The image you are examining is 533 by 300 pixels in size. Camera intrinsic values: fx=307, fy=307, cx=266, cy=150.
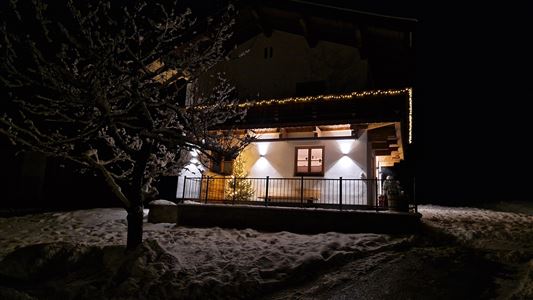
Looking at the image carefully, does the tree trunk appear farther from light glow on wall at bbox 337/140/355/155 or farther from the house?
light glow on wall at bbox 337/140/355/155

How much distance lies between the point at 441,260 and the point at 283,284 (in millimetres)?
3475

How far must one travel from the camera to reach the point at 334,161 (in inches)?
591

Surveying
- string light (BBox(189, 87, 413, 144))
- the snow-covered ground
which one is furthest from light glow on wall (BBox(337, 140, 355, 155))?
the snow-covered ground

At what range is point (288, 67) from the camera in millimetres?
16953

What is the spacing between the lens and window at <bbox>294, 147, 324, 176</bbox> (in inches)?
602

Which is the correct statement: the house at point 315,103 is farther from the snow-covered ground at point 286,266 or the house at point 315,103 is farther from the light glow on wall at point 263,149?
the snow-covered ground at point 286,266

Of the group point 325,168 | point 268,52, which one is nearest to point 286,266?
point 325,168

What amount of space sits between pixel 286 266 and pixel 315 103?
8.81m

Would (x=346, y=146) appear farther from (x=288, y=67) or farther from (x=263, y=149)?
(x=288, y=67)

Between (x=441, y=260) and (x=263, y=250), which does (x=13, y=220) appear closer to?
(x=263, y=250)

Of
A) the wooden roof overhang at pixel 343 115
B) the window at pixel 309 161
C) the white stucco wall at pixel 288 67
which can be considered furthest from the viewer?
the white stucco wall at pixel 288 67

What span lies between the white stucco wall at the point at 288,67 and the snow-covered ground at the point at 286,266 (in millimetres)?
8760

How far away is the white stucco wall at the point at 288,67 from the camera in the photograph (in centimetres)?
1570

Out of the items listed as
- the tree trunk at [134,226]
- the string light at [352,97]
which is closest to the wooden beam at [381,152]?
the string light at [352,97]
